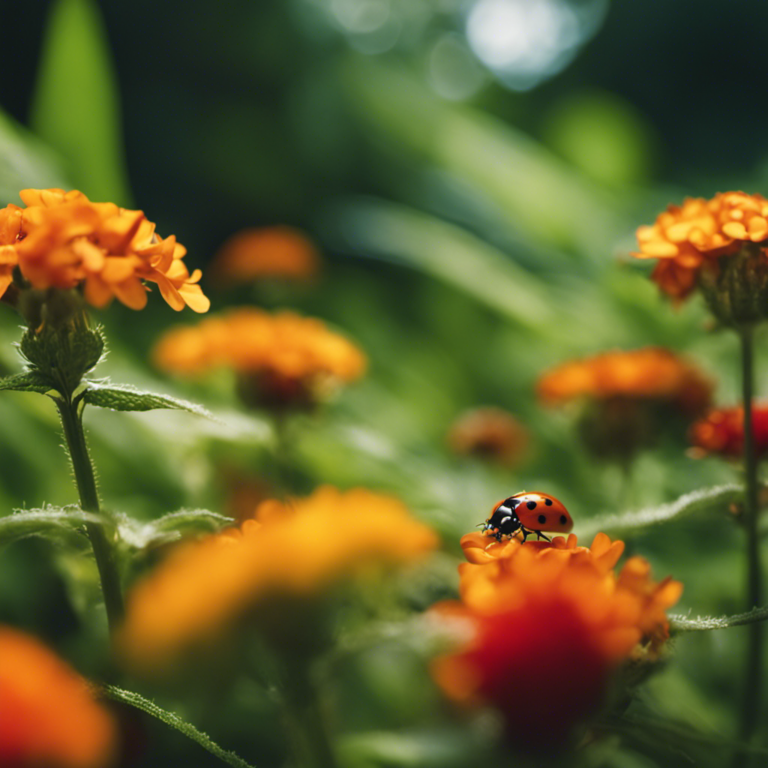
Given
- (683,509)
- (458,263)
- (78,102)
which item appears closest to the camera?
(683,509)

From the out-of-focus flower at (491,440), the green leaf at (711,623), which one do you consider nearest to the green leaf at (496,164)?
the out-of-focus flower at (491,440)

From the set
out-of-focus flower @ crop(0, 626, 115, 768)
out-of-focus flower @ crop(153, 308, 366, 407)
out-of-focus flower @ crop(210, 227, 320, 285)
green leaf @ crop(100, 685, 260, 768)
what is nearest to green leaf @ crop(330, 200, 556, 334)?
out-of-focus flower @ crop(210, 227, 320, 285)

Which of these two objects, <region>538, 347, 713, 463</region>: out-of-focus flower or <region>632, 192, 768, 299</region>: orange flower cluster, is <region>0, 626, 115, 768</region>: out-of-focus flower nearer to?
<region>632, 192, 768, 299</region>: orange flower cluster

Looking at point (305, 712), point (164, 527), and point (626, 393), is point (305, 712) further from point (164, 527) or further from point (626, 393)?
point (626, 393)

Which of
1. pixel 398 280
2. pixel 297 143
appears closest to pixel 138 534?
pixel 398 280

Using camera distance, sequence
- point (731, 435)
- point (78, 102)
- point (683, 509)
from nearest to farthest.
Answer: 1. point (683, 509)
2. point (731, 435)
3. point (78, 102)

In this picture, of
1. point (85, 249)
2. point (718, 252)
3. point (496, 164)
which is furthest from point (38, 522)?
point (496, 164)

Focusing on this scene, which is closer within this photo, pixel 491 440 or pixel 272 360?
pixel 272 360
